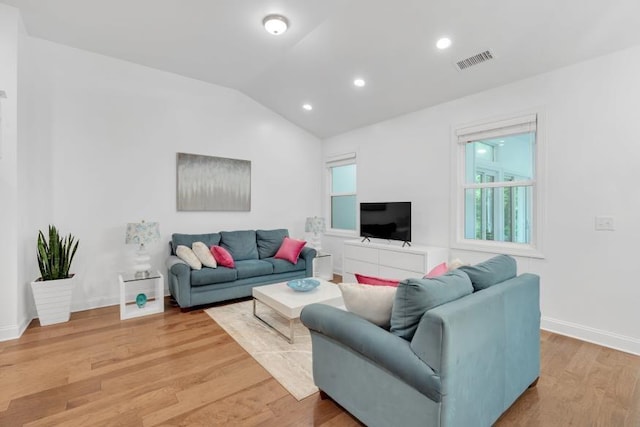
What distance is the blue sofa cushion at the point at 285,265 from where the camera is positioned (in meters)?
4.26

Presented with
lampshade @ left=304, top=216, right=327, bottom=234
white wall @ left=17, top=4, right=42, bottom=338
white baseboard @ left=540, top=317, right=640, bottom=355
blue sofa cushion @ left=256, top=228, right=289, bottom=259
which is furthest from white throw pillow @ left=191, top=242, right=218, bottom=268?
white baseboard @ left=540, top=317, right=640, bottom=355

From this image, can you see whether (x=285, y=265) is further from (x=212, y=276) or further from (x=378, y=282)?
(x=378, y=282)

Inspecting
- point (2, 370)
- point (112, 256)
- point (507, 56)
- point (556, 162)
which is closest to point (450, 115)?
point (507, 56)

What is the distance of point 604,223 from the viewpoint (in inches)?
109

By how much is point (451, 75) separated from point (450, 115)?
583 millimetres

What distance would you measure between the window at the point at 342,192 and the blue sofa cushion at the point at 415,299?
12.8 ft

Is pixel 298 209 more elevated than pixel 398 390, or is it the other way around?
pixel 298 209

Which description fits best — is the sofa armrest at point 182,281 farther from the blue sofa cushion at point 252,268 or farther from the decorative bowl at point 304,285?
the decorative bowl at point 304,285

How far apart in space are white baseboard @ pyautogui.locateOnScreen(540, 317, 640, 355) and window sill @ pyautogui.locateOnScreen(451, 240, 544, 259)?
2.21ft

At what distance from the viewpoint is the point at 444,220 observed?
402 cm

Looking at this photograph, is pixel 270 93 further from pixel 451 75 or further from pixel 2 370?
pixel 2 370

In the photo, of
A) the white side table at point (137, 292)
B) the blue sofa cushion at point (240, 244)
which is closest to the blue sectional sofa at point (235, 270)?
the blue sofa cushion at point (240, 244)

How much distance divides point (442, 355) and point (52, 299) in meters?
3.85

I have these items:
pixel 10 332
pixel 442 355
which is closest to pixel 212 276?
pixel 10 332
